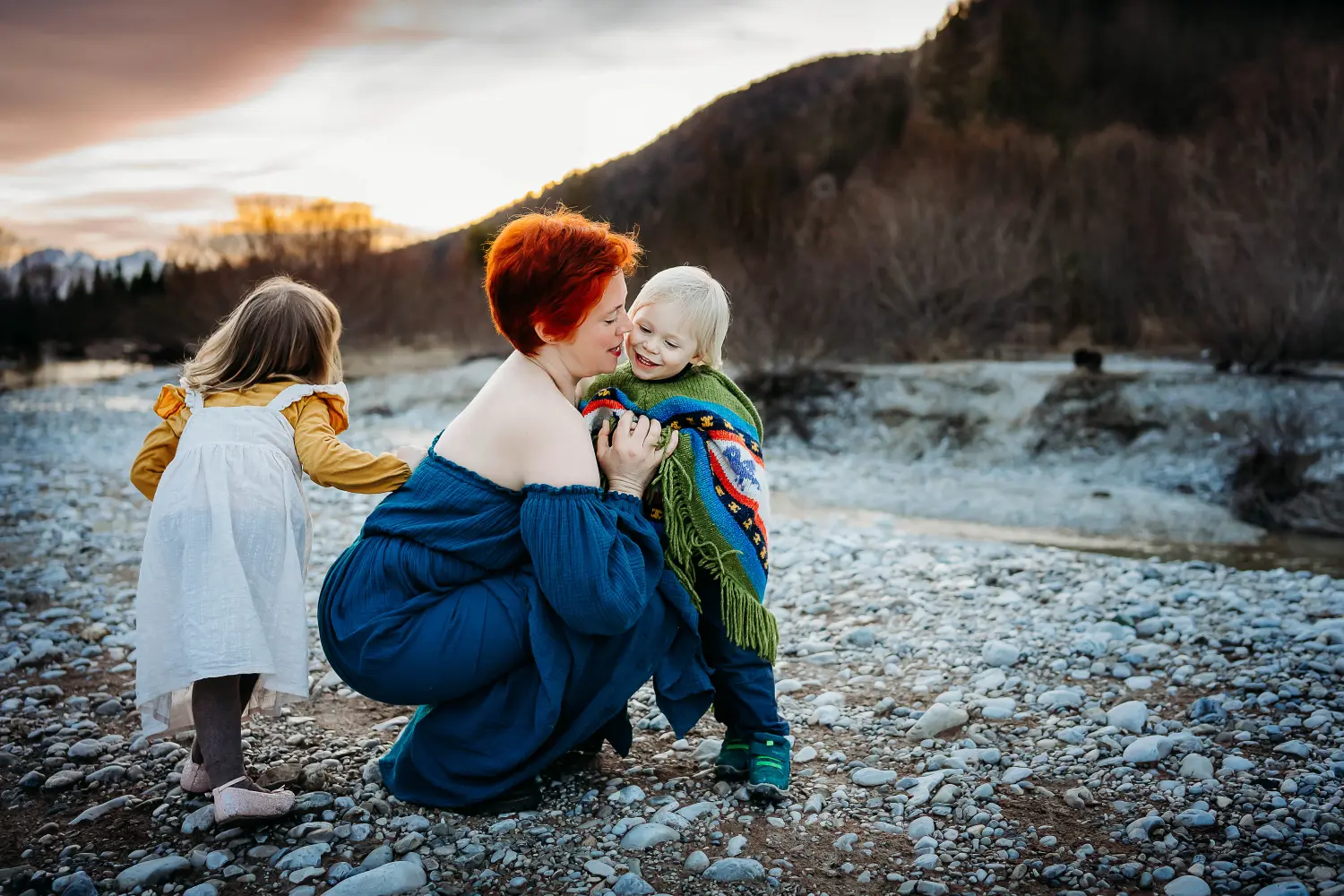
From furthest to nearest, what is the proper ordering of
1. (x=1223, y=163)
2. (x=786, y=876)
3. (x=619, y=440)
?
(x=1223, y=163), (x=619, y=440), (x=786, y=876)

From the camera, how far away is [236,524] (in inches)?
113

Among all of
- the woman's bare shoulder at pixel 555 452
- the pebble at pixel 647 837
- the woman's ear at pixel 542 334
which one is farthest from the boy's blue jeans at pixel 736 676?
the woman's ear at pixel 542 334

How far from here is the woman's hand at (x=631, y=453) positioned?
2980 mm

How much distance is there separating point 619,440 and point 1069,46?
3148cm

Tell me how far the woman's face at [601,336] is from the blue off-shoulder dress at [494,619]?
0.43 metres

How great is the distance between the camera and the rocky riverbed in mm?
2709

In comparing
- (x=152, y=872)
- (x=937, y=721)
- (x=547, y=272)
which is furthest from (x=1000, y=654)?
(x=152, y=872)

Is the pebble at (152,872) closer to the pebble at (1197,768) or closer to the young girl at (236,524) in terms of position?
the young girl at (236,524)

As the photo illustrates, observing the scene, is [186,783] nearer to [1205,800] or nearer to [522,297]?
[522,297]

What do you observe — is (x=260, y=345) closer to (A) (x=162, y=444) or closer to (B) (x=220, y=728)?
(A) (x=162, y=444)

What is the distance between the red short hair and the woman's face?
30mm

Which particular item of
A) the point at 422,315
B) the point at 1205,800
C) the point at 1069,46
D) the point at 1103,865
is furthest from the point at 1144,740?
the point at 1069,46

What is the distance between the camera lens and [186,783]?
312cm

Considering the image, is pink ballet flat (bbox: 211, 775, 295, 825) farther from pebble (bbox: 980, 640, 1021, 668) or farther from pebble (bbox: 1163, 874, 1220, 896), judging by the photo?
pebble (bbox: 980, 640, 1021, 668)
